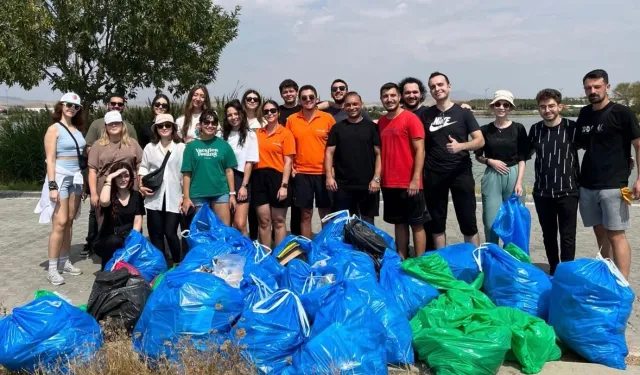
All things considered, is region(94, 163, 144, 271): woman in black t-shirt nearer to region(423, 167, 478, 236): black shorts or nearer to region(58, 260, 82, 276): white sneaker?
region(58, 260, 82, 276): white sneaker

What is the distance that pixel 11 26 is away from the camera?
9750 mm

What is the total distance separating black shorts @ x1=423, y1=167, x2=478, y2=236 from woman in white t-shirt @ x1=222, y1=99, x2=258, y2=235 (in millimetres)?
1655

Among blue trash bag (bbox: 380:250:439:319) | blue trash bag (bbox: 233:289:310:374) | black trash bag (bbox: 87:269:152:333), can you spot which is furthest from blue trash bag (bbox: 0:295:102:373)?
blue trash bag (bbox: 380:250:439:319)

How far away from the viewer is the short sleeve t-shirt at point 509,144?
192 inches

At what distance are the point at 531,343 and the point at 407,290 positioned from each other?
33.9 inches

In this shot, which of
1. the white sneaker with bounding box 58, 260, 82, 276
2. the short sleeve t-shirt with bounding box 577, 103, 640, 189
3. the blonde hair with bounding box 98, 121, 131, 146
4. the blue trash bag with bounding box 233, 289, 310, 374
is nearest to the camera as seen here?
the blue trash bag with bounding box 233, 289, 310, 374

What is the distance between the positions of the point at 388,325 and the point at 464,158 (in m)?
Answer: 2.17

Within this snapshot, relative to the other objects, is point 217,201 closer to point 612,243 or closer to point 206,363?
point 206,363

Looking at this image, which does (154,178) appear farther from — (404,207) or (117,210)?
(404,207)

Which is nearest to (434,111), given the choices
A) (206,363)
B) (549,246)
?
(549,246)

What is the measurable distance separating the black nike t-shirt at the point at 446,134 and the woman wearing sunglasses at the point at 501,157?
0.82ft

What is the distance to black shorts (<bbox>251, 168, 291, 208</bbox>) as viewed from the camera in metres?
5.12

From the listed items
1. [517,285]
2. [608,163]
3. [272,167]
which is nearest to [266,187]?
[272,167]

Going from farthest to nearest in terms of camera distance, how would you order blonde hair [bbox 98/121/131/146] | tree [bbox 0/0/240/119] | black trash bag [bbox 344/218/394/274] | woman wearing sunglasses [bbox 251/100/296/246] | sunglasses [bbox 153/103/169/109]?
tree [bbox 0/0/240/119], sunglasses [bbox 153/103/169/109], woman wearing sunglasses [bbox 251/100/296/246], blonde hair [bbox 98/121/131/146], black trash bag [bbox 344/218/394/274]
